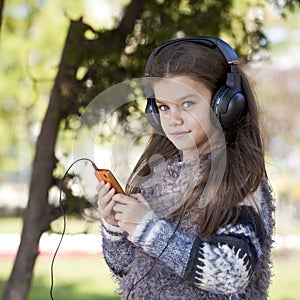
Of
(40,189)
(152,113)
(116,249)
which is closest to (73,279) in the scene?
(40,189)

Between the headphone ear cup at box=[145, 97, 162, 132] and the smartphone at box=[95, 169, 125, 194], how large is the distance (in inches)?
9.0

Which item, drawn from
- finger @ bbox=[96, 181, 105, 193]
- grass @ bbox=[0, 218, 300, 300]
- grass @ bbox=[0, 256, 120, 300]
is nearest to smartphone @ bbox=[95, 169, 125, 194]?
finger @ bbox=[96, 181, 105, 193]

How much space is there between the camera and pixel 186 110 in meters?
1.85

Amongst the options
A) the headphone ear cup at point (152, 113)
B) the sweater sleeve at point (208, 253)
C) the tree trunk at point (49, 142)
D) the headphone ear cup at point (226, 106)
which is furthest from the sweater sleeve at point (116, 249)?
the tree trunk at point (49, 142)

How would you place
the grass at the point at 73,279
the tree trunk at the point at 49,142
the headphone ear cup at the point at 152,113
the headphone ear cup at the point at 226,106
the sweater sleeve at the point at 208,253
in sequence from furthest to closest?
the grass at the point at 73,279 → the tree trunk at the point at 49,142 → the headphone ear cup at the point at 152,113 → the headphone ear cup at the point at 226,106 → the sweater sleeve at the point at 208,253

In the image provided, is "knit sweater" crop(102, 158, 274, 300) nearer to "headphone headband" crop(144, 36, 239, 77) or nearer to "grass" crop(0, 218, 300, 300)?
"headphone headband" crop(144, 36, 239, 77)

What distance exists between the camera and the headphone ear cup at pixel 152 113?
1982mm

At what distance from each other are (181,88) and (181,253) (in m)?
0.43

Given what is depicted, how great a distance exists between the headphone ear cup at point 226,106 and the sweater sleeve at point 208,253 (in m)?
0.29

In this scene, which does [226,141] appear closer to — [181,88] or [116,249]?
[181,88]

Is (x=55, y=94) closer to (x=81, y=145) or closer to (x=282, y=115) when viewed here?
(x=81, y=145)

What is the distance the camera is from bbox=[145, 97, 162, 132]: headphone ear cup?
1982mm

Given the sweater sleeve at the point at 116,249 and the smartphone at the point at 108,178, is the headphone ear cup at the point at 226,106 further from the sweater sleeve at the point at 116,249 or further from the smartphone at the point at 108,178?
the sweater sleeve at the point at 116,249

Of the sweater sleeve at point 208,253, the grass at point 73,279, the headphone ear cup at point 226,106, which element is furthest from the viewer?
the grass at point 73,279
